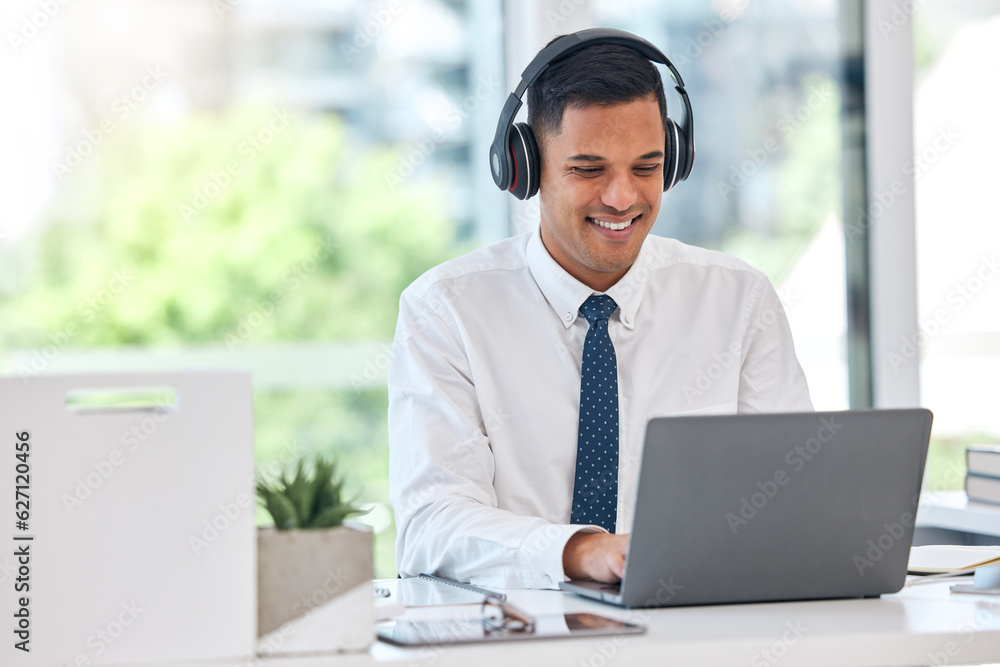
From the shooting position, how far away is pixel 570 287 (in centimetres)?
175

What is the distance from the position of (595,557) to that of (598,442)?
51 centimetres

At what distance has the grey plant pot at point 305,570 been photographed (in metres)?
0.89

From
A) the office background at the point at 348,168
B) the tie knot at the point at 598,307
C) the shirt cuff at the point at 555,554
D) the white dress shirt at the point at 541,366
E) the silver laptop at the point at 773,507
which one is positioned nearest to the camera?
the silver laptop at the point at 773,507

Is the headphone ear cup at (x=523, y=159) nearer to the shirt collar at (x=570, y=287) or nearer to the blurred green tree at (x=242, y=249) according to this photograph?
the shirt collar at (x=570, y=287)

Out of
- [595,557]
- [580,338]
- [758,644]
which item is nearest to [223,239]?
[580,338]

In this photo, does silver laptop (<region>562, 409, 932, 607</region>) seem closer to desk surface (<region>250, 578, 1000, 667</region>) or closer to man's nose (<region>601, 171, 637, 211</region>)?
desk surface (<region>250, 578, 1000, 667</region>)

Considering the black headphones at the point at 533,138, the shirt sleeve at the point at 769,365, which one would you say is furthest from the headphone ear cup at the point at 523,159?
the shirt sleeve at the point at 769,365

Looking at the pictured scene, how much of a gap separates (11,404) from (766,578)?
76 centimetres

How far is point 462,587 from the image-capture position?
124cm

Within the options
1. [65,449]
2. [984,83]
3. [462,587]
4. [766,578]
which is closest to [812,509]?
[766,578]

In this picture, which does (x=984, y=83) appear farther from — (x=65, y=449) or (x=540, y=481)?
(x=65, y=449)

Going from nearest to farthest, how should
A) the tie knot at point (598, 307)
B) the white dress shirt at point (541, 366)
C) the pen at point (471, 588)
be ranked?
the pen at point (471, 588)
the white dress shirt at point (541, 366)
the tie knot at point (598, 307)

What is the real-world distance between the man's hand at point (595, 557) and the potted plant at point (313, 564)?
0.32m

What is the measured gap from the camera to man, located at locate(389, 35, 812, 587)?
1.66 m
